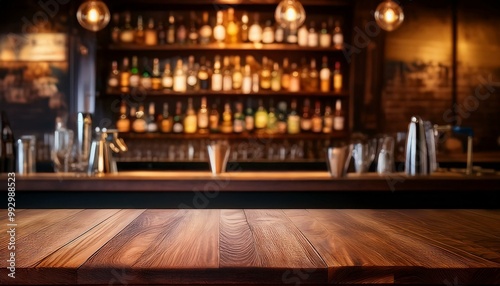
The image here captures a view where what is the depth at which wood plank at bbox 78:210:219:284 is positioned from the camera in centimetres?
81

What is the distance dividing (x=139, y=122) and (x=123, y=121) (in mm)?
115

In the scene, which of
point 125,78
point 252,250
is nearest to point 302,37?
point 125,78

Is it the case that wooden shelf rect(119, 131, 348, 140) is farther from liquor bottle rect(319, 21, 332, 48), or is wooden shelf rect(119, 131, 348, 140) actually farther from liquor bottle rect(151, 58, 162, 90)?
liquor bottle rect(319, 21, 332, 48)

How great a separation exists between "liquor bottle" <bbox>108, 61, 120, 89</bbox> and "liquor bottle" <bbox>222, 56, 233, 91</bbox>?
2.57ft

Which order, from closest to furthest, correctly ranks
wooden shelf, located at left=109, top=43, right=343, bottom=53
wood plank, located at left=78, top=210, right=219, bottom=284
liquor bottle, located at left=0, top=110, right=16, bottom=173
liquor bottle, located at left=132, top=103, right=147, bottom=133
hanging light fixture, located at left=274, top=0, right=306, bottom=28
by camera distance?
wood plank, located at left=78, top=210, right=219, bottom=284 → liquor bottle, located at left=0, top=110, right=16, bottom=173 → hanging light fixture, located at left=274, top=0, right=306, bottom=28 → wooden shelf, located at left=109, top=43, right=343, bottom=53 → liquor bottle, located at left=132, top=103, right=147, bottom=133

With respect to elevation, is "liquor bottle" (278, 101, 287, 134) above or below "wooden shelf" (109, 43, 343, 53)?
below

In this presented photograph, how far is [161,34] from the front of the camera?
13.0 feet

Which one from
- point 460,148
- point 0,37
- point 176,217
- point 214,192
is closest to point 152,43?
point 0,37

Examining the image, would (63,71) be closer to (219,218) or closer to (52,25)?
(52,25)

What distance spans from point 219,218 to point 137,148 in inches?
110

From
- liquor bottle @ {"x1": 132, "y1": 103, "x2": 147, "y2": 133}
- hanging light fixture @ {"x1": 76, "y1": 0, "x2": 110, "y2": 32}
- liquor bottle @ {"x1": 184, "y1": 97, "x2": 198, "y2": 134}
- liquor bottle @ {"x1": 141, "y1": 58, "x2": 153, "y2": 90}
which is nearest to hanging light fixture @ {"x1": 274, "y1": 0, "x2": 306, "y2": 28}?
hanging light fixture @ {"x1": 76, "y1": 0, "x2": 110, "y2": 32}

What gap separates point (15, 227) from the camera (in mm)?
1140

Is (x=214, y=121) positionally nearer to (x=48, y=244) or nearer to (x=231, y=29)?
(x=231, y=29)

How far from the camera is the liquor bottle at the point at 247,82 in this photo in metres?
3.86
